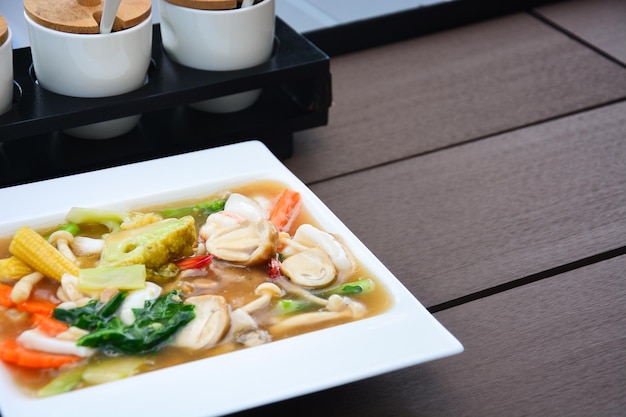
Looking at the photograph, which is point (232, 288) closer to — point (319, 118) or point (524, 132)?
point (319, 118)

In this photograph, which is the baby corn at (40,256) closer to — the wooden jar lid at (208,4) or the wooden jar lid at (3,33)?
the wooden jar lid at (3,33)

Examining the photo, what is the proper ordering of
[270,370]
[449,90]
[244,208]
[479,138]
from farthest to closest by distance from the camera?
[449,90]
[479,138]
[244,208]
[270,370]

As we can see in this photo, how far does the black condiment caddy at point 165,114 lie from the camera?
116 cm

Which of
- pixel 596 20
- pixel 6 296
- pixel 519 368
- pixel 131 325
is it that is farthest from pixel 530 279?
pixel 596 20

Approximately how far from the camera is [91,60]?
1.15 metres

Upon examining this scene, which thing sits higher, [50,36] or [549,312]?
[50,36]

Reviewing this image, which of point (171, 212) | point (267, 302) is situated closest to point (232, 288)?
point (267, 302)

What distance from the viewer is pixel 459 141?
4.71 ft

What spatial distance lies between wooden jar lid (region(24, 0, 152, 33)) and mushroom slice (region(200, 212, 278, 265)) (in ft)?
1.04

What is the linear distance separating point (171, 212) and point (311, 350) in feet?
1.04

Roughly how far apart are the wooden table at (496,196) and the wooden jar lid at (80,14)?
1.15 ft

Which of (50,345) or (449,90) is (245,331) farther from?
(449,90)

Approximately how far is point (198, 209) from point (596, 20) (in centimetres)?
111

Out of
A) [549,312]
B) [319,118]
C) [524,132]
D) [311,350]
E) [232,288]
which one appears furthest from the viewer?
[524,132]
